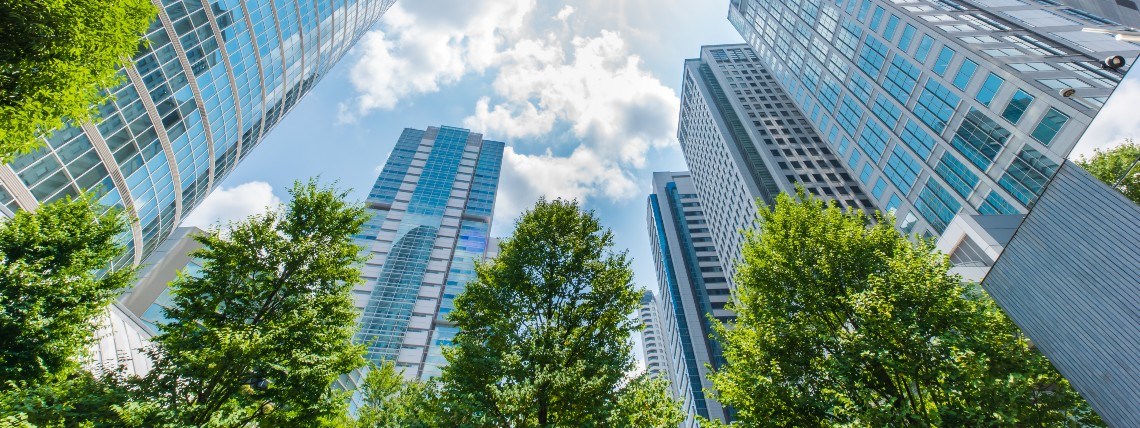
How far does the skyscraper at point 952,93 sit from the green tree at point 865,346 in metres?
23.3

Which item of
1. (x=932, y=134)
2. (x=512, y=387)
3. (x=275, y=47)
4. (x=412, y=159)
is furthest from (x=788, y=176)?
(x=412, y=159)

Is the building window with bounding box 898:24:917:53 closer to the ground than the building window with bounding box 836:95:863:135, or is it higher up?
closer to the ground

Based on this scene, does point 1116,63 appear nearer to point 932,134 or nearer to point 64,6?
point 64,6

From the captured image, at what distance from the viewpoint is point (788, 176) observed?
5500 cm

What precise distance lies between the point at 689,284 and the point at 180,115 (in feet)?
255

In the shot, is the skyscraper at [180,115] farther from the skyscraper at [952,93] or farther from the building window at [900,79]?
the building window at [900,79]

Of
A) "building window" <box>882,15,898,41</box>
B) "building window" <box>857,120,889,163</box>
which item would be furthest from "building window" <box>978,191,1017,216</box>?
"building window" <box>882,15,898,41</box>

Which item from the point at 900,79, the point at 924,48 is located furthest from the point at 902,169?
the point at 924,48

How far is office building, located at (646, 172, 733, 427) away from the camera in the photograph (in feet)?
229

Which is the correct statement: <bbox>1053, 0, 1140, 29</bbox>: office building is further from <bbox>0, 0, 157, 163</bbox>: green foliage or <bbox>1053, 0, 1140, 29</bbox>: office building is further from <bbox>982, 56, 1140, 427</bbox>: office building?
<bbox>0, 0, 157, 163</bbox>: green foliage

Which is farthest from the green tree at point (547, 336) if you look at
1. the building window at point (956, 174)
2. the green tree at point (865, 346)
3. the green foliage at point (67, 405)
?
the building window at point (956, 174)

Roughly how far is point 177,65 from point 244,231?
24.1 metres

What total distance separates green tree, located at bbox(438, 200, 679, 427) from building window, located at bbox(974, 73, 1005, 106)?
113 ft

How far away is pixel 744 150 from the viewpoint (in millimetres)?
61500
